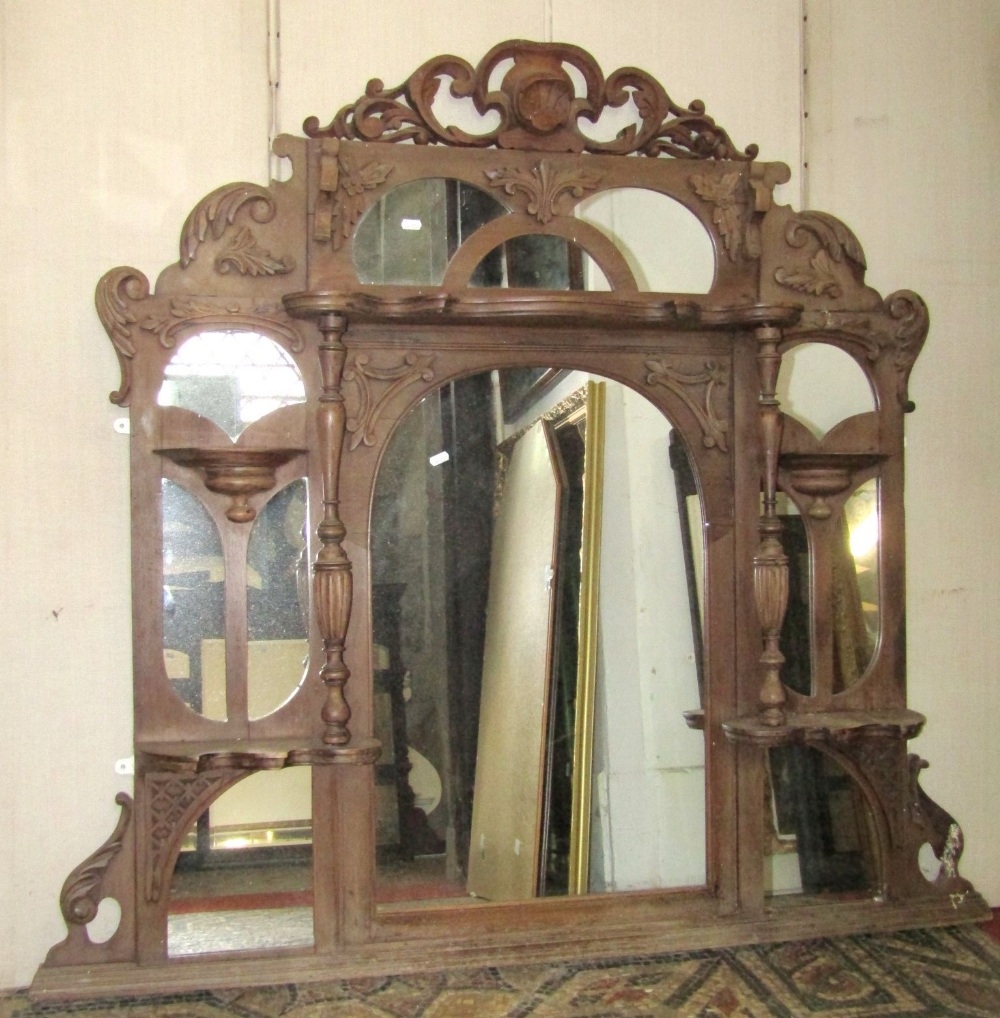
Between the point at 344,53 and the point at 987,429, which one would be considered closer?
the point at 344,53

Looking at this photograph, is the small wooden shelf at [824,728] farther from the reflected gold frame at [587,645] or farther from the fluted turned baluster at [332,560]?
the fluted turned baluster at [332,560]

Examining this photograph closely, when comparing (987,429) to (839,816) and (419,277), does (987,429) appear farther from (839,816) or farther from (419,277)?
(419,277)

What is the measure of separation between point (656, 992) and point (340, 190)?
1.53 m

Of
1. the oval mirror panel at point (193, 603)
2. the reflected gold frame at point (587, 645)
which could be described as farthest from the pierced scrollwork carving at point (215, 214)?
the reflected gold frame at point (587, 645)

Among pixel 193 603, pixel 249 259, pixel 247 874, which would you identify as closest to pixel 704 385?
pixel 249 259

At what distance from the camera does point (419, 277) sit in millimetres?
2191

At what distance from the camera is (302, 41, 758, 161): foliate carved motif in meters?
2.21

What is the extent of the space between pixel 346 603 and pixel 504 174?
852 mm

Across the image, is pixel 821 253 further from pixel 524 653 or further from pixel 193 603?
pixel 193 603

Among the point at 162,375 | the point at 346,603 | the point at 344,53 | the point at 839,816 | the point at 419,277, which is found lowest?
the point at 839,816

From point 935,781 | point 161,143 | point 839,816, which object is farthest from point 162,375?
point 935,781

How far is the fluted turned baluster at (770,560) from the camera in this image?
223 cm

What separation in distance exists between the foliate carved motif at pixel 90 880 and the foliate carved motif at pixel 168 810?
51 millimetres

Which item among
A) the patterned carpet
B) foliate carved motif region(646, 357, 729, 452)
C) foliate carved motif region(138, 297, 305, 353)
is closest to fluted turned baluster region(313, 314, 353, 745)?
foliate carved motif region(138, 297, 305, 353)
